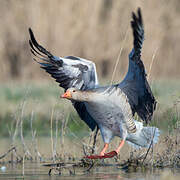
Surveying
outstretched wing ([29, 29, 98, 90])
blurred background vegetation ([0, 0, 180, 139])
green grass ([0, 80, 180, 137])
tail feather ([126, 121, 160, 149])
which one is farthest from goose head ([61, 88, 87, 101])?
blurred background vegetation ([0, 0, 180, 139])

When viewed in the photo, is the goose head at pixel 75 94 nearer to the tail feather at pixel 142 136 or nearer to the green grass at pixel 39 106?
the tail feather at pixel 142 136

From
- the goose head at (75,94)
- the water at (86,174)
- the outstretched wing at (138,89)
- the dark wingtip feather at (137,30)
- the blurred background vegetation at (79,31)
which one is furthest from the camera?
the blurred background vegetation at (79,31)

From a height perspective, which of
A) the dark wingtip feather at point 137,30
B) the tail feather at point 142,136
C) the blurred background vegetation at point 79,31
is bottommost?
the tail feather at point 142,136

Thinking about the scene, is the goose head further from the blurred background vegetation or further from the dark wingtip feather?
the blurred background vegetation

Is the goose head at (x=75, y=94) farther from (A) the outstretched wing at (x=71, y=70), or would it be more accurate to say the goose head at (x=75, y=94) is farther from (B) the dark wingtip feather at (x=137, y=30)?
(B) the dark wingtip feather at (x=137, y=30)

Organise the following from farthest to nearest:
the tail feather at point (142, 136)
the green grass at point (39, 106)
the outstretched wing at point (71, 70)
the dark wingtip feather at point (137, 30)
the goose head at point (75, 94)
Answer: the green grass at point (39, 106) → the tail feather at point (142, 136) → the outstretched wing at point (71, 70) → the goose head at point (75, 94) → the dark wingtip feather at point (137, 30)

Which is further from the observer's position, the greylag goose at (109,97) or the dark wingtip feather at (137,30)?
the greylag goose at (109,97)

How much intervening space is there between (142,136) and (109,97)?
1067 mm

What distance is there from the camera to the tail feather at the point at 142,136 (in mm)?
10031

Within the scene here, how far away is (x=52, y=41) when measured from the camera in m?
23.1

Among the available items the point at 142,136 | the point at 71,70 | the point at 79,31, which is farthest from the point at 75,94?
the point at 79,31

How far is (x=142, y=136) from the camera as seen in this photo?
10.1 metres

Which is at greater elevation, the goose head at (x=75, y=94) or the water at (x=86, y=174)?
the goose head at (x=75, y=94)

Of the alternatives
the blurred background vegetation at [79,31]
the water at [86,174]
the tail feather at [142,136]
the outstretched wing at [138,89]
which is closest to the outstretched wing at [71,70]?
the outstretched wing at [138,89]
